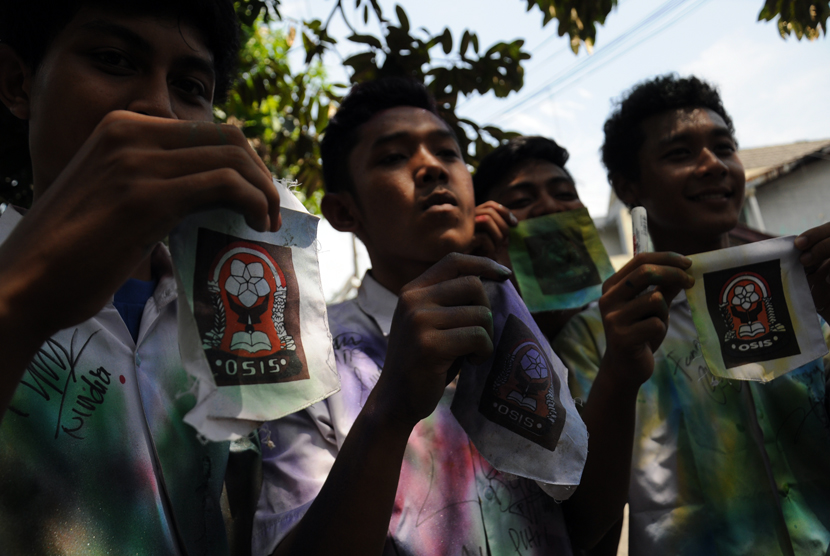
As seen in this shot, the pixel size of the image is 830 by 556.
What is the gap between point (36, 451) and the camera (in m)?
1.01

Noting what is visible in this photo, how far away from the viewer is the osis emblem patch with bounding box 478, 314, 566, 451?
1285 millimetres

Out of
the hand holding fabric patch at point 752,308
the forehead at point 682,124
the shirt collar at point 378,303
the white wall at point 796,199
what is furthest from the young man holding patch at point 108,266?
the white wall at point 796,199

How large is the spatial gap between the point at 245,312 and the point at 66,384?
412 millimetres

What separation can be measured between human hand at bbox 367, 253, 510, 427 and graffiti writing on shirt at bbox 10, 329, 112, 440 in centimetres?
54

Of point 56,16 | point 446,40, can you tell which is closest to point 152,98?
point 56,16

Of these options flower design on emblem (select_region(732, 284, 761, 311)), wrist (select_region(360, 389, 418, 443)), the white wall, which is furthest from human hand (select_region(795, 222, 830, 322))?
the white wall

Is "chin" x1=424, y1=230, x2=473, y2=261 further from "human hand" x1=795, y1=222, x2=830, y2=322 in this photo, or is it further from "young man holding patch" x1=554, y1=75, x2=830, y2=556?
"human hand" x1=795, y1=222, x2=830, y2=322

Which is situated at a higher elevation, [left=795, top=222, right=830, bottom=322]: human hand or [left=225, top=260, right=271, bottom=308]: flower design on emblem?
[left=225, top=260, right=271, bottom=308]: flower design on emblem

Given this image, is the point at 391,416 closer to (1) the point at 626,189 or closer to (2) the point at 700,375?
(2) the point at 700,375

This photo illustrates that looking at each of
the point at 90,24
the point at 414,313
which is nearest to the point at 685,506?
the point at 414,313

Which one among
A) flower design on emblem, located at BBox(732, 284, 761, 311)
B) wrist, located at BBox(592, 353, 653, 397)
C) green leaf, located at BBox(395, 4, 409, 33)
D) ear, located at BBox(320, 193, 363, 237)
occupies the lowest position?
wrist, located at BBox(592, 353, 653, 397)

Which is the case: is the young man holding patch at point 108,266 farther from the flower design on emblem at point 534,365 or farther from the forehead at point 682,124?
the forehead at point 682,124

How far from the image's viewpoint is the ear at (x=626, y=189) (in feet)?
8.53

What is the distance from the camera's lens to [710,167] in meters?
2.25
